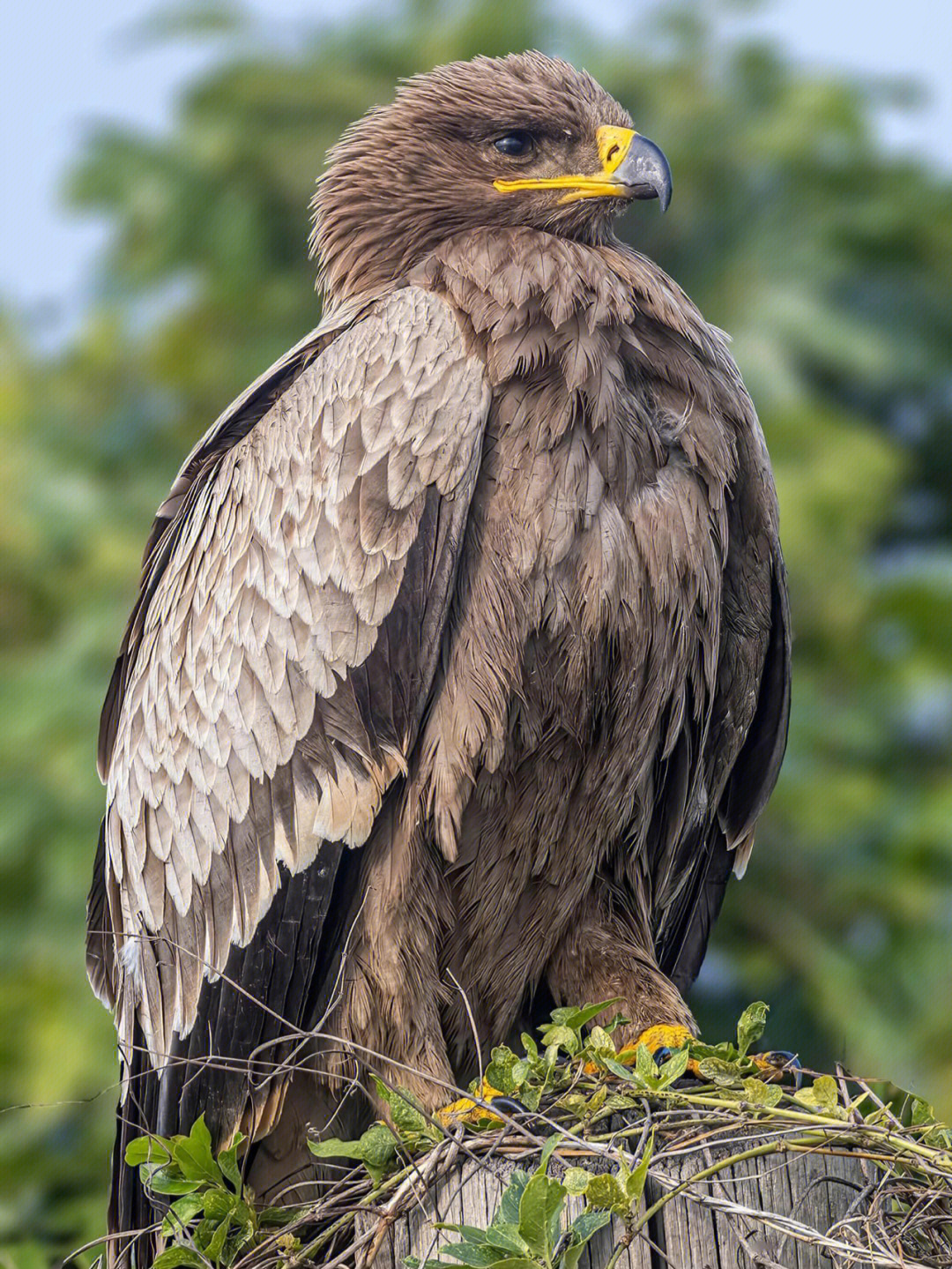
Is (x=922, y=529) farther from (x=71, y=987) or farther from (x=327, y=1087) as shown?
(x=327, y=1087)

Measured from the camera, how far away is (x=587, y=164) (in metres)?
4.35

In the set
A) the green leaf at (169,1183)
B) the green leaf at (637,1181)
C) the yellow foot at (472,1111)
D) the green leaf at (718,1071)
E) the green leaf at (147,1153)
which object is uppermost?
→ the green leaf at (718,1071)


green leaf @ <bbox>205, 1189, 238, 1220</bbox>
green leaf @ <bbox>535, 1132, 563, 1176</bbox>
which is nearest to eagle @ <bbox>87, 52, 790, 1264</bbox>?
green leaf @ <bbox>205, 1189, 238, 1220</bbox>

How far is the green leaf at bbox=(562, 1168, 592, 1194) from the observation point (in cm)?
284

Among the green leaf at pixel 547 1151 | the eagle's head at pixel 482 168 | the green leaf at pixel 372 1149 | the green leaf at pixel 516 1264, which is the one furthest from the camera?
the eagle's head at pixel 482 168

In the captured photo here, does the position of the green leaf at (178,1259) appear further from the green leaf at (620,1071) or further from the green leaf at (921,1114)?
the green leaf at (921,1114)

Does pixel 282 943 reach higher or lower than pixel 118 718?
lower

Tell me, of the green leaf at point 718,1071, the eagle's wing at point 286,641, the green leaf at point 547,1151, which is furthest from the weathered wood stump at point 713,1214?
the eagle's wing at point 286,641

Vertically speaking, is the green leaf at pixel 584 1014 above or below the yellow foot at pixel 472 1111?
above

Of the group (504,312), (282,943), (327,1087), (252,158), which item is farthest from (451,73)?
(252,158)

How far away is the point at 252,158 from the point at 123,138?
1.19 metres

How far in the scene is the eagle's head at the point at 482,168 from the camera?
4.32 meters

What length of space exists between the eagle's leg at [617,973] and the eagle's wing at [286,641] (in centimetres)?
77

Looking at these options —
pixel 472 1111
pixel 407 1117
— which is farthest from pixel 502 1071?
pixel 407 1117
